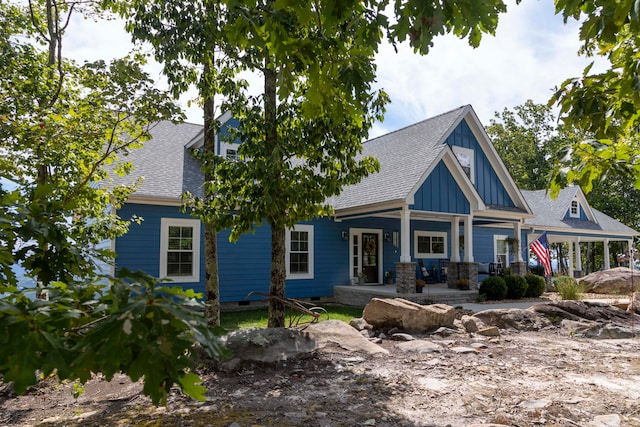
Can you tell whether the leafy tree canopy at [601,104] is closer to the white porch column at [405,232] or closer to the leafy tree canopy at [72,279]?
the leafy tree canopy at [72,279]

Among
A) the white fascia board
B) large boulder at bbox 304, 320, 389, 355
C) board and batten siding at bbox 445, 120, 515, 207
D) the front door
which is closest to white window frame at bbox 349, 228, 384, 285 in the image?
the front door

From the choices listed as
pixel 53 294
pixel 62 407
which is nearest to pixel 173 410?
pixel 62 407

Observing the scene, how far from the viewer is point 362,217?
46.8ft

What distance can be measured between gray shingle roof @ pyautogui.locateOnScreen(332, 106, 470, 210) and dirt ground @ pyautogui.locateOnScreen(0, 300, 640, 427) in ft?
24.1

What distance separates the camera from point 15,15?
6.72m

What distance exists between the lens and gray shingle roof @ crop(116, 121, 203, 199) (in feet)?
36.3

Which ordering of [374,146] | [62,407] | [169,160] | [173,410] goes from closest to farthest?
[173,410] → [62,407] → [169,160] → [374,146]

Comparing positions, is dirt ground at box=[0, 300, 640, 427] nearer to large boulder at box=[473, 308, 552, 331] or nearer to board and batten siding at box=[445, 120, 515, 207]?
large boulder at box=[473, 308, 552, 331]

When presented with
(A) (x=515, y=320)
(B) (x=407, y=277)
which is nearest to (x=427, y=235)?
(B) (x=407, y=277)

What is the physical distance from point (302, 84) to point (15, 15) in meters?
4.78

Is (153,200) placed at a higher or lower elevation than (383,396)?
higher

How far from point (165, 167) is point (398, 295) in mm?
7637

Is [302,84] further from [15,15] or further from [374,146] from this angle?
[374,146]

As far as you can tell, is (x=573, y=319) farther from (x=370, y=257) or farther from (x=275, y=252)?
(x=370, y=257)
